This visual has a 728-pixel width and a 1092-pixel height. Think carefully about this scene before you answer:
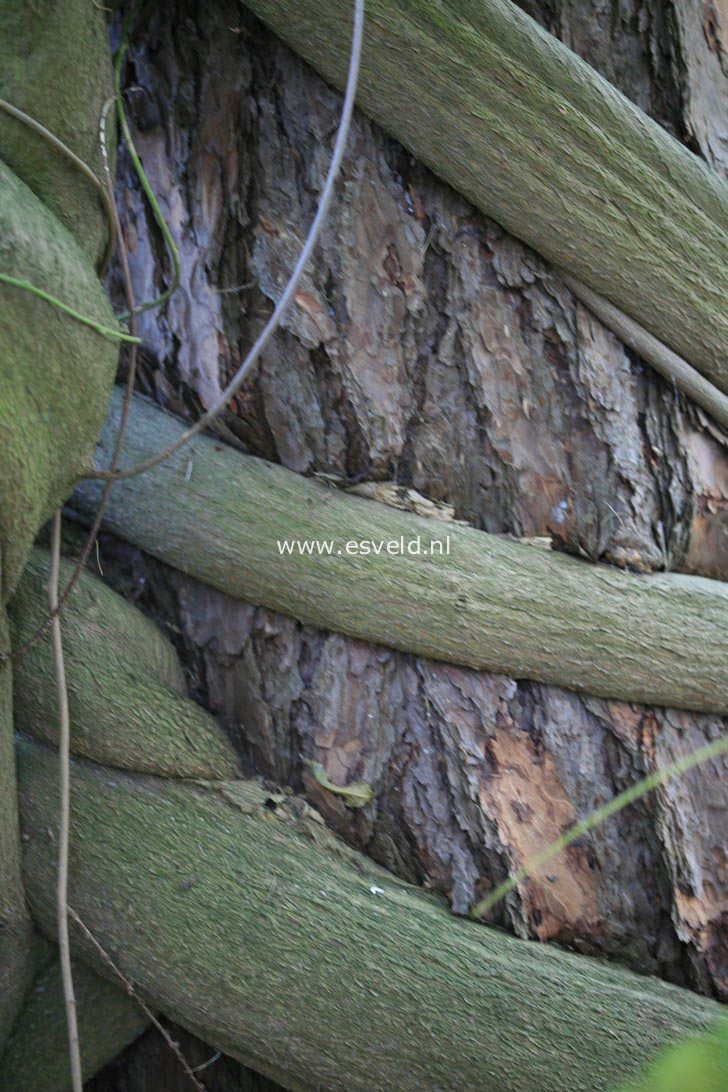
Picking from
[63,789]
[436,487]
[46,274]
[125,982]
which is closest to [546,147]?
[436,487]

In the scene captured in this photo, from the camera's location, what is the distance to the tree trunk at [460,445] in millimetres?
862

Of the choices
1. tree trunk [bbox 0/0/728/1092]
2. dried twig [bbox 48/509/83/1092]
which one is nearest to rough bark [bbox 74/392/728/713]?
tree trunk [bbox 0/0/728/1092]

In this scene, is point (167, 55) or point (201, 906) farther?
point (167, 55)

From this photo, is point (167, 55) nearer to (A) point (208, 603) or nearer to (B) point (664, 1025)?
(A) point (208, 603)

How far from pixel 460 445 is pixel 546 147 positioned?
0.28 m

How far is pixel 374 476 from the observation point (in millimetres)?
915

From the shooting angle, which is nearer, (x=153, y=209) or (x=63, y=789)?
(x=63, y=789)

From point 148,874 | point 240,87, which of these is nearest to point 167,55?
point 240,87

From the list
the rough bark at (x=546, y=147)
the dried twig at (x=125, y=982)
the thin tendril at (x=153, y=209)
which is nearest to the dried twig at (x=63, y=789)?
the dried twig at (x=125, y=982)

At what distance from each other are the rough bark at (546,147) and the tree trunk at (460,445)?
0.04 metres

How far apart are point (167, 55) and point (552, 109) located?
1.32 feet

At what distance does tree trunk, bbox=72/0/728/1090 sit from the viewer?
86 centimetres

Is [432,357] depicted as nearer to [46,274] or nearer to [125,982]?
[46,274]

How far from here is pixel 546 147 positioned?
841mm
